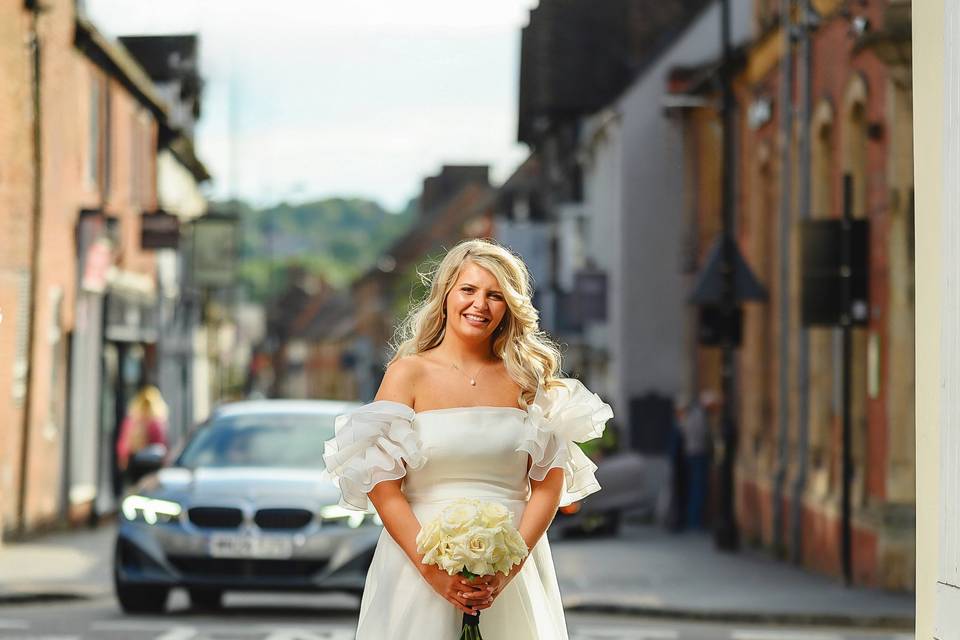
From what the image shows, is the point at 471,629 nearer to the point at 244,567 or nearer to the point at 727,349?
the point at 244,567

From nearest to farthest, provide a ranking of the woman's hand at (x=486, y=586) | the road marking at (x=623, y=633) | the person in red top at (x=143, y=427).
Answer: the woman's hand at (x=486, y=586) < the road marking at (x=623, y=633) < the person in red top at (x=143, y=427)

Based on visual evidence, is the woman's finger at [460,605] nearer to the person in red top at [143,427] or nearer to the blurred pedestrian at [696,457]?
the person in red top at [143,427]

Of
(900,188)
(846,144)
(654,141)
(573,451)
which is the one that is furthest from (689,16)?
(573,451)

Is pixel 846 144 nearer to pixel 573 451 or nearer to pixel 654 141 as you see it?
pixel 573 451

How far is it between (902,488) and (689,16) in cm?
2693

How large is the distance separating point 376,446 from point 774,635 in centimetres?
853

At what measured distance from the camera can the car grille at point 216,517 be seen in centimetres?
Result: 1421

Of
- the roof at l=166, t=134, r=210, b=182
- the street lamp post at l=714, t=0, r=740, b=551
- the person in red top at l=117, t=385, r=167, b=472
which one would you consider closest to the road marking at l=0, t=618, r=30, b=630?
the street lamp post at l=714, t=0, r=740, b=551

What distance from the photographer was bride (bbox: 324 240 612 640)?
20.6ft

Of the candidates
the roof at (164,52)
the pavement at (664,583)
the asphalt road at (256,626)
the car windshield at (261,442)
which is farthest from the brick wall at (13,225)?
the roof at (164,52)

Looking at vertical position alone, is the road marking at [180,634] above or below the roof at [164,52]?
below

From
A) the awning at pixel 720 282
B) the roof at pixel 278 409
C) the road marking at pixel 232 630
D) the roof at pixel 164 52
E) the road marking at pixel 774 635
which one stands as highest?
the roof at pixel 164 52

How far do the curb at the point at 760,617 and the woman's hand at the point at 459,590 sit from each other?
945 centimetres

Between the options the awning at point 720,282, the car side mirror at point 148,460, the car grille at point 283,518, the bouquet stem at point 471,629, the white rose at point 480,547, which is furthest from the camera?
the awning at point 720,282
